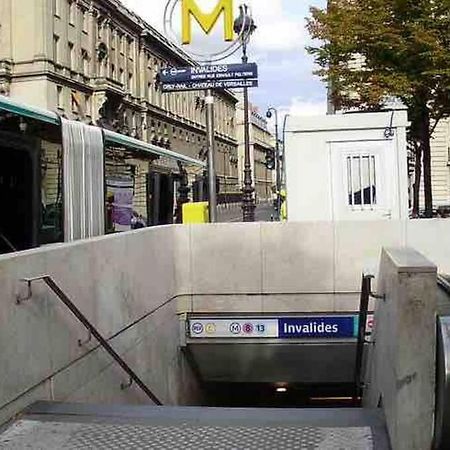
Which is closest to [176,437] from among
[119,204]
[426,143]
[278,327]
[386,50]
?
[278,327]

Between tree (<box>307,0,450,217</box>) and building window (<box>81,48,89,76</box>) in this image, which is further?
building window (<box>81,48,89,76</box>)

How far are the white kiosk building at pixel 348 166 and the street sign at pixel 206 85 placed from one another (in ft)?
5.54

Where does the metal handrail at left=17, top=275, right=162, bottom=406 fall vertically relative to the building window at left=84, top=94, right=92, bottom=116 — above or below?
below

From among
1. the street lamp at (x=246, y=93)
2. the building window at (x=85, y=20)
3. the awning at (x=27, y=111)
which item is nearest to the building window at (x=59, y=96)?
the building window at (x=85, y=20)

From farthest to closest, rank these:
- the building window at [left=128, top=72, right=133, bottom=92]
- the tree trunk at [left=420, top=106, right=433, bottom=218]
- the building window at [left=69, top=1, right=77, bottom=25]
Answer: the building window at [left=128, top=72, right=133, bottom=92] < the building window at [left=69, top=1, right=77, bottom=25] < the tree trunk at [left=420, top=106, right=433, bottom=218]

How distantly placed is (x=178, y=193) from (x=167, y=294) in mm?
9716

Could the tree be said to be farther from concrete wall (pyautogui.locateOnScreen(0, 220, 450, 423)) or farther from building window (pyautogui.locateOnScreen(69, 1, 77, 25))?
building window (pyautogui.locateOnScreen(69, 1, 77, 25))

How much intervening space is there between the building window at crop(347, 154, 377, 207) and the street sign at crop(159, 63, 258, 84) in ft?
8.96

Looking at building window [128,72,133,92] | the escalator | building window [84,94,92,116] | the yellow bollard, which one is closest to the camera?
the escalator

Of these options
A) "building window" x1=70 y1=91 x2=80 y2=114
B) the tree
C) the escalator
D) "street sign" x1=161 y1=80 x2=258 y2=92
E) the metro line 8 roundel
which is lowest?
the metro line 8 roundel

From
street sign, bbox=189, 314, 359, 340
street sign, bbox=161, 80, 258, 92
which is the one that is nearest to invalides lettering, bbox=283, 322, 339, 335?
street sign, bbox=189, 314, 359, 340

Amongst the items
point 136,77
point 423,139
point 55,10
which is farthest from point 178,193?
point 136,77

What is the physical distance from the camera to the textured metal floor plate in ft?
14.3

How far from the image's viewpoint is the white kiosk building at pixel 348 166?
44.5 feet
